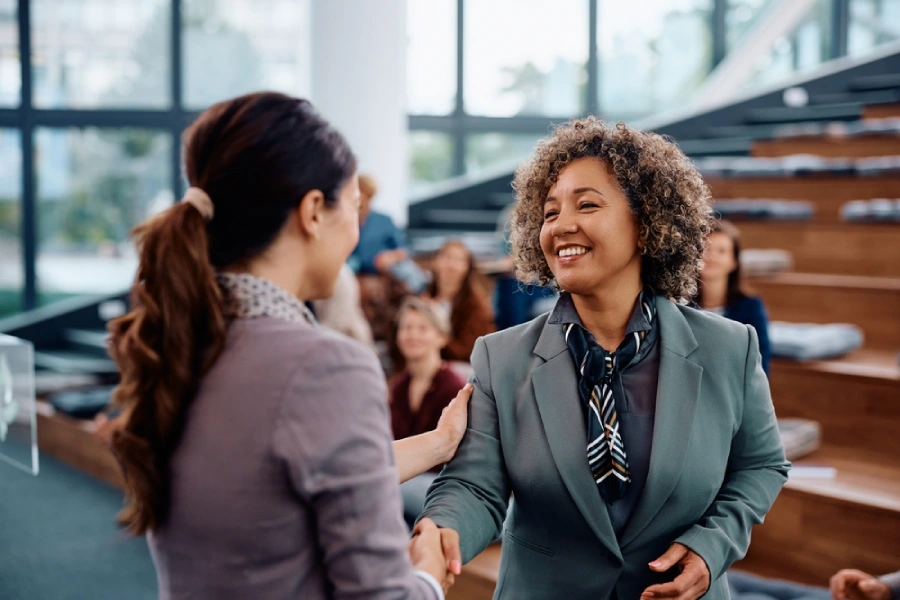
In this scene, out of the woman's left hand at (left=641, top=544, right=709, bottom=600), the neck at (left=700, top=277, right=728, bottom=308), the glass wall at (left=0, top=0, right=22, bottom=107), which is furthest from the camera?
the glass wall at (left=0, top=0, right=22, bottom=107)

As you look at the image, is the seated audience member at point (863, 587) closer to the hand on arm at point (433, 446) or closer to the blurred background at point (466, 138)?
the hand on arm at point (433, 446)

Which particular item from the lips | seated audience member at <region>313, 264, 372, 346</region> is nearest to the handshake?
the lips

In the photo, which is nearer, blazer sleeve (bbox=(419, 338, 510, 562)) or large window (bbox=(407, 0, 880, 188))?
blazer sleeve (bbox=(419, 338, 510, 562))

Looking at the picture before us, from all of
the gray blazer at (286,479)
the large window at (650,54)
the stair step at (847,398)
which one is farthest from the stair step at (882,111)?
the gray blazer at (286,479)

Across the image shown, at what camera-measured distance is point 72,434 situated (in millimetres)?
5926

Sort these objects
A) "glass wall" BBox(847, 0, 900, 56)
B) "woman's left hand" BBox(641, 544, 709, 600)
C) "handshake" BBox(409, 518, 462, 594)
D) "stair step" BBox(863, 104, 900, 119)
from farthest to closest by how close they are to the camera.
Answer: "glass wall" BBox(847, 0, 900, 56) < "stair step" BBox(863, 104, 900, 119) < "woman's left hand" BBox(641, 544, 709, 600) < "handshake" BBox(409, 518, 462, 594)

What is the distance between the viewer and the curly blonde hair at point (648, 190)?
1.56 meters

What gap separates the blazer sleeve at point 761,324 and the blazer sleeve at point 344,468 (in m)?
2.47

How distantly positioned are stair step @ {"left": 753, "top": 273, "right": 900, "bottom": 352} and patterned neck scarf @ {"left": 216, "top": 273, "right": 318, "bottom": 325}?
11.3ft

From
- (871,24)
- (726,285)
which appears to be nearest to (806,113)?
(871,24)

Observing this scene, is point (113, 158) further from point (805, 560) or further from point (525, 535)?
point (525, 535)

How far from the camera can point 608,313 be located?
1592 millimetres

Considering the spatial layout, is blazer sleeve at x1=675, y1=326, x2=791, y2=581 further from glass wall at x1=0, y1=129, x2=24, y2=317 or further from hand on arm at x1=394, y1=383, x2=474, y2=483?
glass wall at x1=0, y1=129, x2=24, y2=317

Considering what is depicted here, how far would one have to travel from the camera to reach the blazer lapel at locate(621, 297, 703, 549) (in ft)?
4.76
